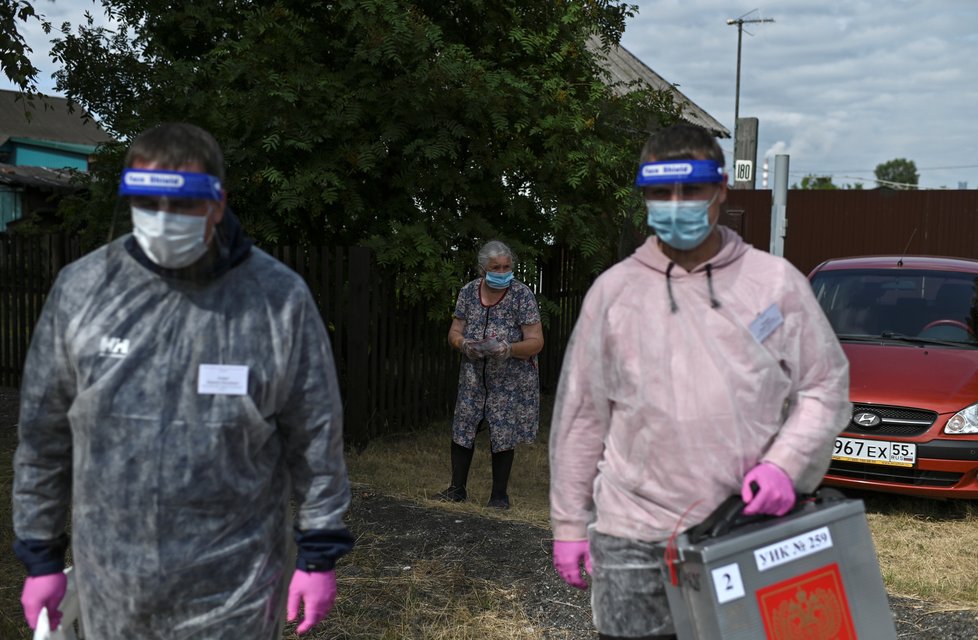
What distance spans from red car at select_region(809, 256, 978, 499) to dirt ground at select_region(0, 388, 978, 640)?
156 centimetres

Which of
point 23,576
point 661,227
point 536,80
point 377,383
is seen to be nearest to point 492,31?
point 536,80

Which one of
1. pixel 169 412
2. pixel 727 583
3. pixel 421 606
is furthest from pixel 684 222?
pixel 421 606

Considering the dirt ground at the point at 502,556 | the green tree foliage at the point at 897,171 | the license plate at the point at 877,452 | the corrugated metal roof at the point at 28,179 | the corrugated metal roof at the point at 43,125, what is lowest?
the dirt ground at the point at 502,556

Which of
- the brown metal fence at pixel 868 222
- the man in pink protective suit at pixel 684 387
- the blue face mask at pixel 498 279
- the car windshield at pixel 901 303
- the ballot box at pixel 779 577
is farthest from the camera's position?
the brown metal fence at pixel 868 222

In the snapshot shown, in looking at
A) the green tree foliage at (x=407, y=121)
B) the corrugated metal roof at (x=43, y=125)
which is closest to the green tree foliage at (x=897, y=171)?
the corrugated metal roof at (x=43, y=125)

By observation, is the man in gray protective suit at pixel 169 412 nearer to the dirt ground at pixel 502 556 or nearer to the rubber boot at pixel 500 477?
the dirt ground at pixel 502 556

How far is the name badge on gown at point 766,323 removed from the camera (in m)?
2.39

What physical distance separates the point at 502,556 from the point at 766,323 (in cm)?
316

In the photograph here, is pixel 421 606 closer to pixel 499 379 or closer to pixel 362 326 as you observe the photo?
pixel 499 379

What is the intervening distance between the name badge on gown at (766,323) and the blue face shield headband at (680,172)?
0.36m

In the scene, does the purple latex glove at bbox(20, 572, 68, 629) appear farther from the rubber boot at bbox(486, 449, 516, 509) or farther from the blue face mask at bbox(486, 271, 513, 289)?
the rubber boot at bbox(486, 449, 516, 509)

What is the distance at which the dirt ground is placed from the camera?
174 inches

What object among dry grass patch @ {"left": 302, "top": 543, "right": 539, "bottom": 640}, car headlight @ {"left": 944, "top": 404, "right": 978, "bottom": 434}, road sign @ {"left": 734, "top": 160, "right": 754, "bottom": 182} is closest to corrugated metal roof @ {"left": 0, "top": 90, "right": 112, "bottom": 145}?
road sign @ {"left": 734, "top": 160, "right": 754, "bottom": 182}

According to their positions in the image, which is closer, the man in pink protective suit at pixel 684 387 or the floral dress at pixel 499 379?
the man in pink protective suit at pixel 684 387
